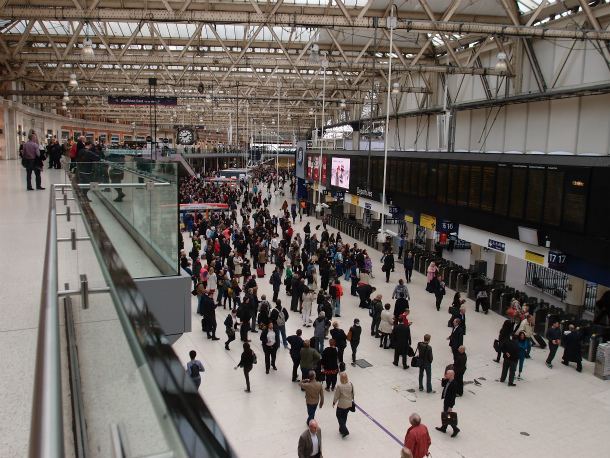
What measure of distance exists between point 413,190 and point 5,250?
1558cm

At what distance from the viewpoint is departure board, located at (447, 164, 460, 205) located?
54.9 feet

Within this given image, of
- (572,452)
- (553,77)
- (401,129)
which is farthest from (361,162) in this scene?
(572,452)

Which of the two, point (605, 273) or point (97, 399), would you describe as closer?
point (97, 399)

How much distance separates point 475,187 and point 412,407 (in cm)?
841

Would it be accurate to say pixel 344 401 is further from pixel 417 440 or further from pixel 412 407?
Answer: pixel 412 407

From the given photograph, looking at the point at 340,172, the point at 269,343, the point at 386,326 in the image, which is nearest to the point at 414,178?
the point at 386,326

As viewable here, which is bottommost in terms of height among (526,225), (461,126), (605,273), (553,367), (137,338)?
(553,367)

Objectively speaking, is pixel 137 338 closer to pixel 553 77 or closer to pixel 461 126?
pixel 553 77

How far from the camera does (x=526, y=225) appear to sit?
44.9 feet

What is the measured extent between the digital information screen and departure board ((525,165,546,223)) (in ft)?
47.2

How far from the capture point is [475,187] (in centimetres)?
1567

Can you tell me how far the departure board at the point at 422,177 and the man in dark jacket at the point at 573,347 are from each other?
8286 millimetres

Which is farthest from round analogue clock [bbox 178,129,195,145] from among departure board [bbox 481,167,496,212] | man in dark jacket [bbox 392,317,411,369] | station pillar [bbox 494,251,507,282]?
man in dark jacket [bbox 392,317,411,369]

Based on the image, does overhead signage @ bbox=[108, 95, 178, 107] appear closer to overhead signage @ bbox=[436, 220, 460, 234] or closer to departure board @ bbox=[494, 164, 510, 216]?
overhead signage @ bbox=[436, 220, 460, 234]
